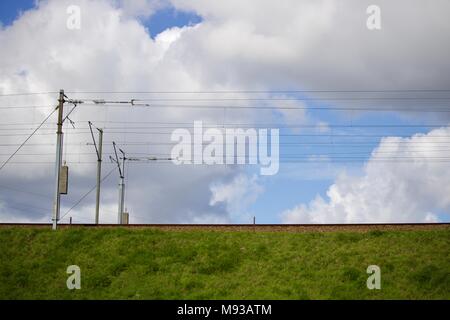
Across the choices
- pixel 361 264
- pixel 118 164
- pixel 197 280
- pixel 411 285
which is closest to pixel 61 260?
pixel 197 280

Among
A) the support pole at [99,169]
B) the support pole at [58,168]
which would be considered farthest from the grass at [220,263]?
the support pole at [99,169]

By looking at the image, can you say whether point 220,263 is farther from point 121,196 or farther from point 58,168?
point 121,196

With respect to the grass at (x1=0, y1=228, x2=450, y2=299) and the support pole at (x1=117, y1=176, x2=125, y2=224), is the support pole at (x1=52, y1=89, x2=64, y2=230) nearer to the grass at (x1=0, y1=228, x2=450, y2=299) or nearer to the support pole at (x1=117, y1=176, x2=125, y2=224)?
the grass at (x1=0, y1=228, x2=450, y2=299)

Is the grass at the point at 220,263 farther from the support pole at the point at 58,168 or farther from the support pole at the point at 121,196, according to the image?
the support pole at the point at 121,196

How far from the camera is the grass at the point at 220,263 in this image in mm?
23344

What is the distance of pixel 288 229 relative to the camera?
29969mm

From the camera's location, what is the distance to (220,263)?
2586 cm

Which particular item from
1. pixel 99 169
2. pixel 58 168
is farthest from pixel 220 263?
pixel 99 169

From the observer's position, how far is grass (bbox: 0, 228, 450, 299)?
76.6 ft
